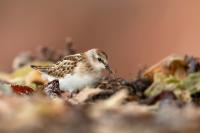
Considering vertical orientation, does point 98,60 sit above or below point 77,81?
above

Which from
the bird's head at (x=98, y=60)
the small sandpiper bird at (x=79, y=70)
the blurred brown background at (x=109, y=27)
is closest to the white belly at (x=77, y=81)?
the small sandpiper bird at (x=79, y=70)

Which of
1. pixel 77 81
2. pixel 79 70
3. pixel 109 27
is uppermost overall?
pixel 109 27

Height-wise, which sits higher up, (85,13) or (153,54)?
(85,13)

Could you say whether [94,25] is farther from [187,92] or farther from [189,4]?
[187,92]

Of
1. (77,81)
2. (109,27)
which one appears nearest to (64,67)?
(77,81)

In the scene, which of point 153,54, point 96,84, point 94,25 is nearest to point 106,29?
point 94,25

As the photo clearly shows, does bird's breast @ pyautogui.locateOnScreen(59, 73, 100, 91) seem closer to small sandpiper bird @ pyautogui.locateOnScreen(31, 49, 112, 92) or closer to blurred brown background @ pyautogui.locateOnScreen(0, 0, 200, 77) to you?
small sandpiper bird @ pyautogui.locateOnScreen(31, 49, 112, 92)

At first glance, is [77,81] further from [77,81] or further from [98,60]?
[98,60]
